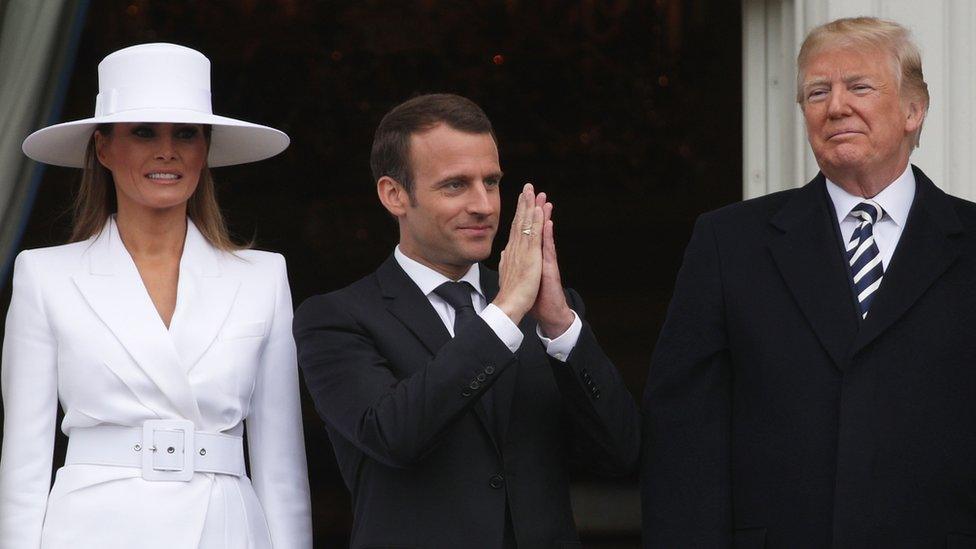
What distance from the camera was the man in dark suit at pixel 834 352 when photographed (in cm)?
269

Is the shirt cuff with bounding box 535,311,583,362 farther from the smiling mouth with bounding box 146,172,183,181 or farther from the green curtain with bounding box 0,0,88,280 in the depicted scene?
the green curtain with bounding box 0,0,88,280

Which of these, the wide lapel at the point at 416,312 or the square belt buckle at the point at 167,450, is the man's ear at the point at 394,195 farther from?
the square belt buckle at the point at 167,450

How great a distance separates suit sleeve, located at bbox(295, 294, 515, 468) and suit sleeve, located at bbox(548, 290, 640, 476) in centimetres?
15

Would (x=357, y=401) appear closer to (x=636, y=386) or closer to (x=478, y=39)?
(x=478, y=39)

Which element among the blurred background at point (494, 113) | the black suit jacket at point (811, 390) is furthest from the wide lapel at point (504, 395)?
the blurred background at point (494, 113)

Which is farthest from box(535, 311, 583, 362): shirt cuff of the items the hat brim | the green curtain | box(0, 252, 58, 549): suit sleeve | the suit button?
the green curtain

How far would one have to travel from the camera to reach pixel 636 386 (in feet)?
25.2

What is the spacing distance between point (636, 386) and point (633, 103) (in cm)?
157

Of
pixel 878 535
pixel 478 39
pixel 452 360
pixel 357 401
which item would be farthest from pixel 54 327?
pixel 478 39

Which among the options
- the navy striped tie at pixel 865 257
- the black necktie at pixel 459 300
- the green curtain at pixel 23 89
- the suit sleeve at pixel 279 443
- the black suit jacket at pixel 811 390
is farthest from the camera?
the green curtain at pixel 23 89

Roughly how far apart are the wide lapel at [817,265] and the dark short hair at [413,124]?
23.7 inches

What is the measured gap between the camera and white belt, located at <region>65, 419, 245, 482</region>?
295cm

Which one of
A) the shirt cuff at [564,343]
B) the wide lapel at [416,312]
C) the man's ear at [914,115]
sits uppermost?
the man's ear at [914,115]

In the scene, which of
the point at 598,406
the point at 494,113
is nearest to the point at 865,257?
the point at 598,406
